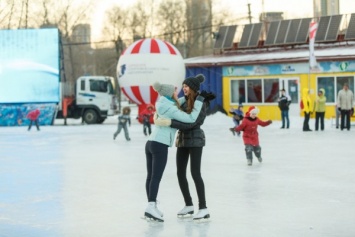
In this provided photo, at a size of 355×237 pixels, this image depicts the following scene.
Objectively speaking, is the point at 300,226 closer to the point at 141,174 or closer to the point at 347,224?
the point at 347,224

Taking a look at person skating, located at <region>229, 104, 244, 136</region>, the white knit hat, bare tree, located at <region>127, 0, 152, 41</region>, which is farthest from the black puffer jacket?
bare tree, located at <region>127, 0, 152, 41</region>

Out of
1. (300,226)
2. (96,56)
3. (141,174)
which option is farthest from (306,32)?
(96,56)

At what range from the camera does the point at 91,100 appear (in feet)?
117

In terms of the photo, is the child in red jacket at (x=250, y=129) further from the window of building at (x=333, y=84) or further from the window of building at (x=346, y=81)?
the window of building at (x=333, y=84)

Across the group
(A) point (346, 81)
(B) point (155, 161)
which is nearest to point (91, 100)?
(A) point (346, 81)

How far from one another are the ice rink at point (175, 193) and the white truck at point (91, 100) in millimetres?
15832

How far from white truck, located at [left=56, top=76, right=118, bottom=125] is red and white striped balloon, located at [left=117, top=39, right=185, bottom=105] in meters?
1.89

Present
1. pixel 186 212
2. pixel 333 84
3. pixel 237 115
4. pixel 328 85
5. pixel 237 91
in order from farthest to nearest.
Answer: pixel 237 91 < pixel 328 85 < pixel 333 84 < pixel 237 115 < pixel 186 212

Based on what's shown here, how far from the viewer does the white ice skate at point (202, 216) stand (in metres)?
8.14

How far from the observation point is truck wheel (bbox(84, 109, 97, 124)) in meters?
35.2

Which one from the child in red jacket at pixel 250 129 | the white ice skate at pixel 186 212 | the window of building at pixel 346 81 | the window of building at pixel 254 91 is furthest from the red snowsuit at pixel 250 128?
the window of building at pixel 254 91

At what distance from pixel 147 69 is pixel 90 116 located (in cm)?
415

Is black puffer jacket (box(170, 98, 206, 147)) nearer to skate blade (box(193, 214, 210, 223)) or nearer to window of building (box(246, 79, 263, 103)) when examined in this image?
skate blade (box(193, 214, 210, 223))

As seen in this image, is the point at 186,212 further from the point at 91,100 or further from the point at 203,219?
the point at 91,100
